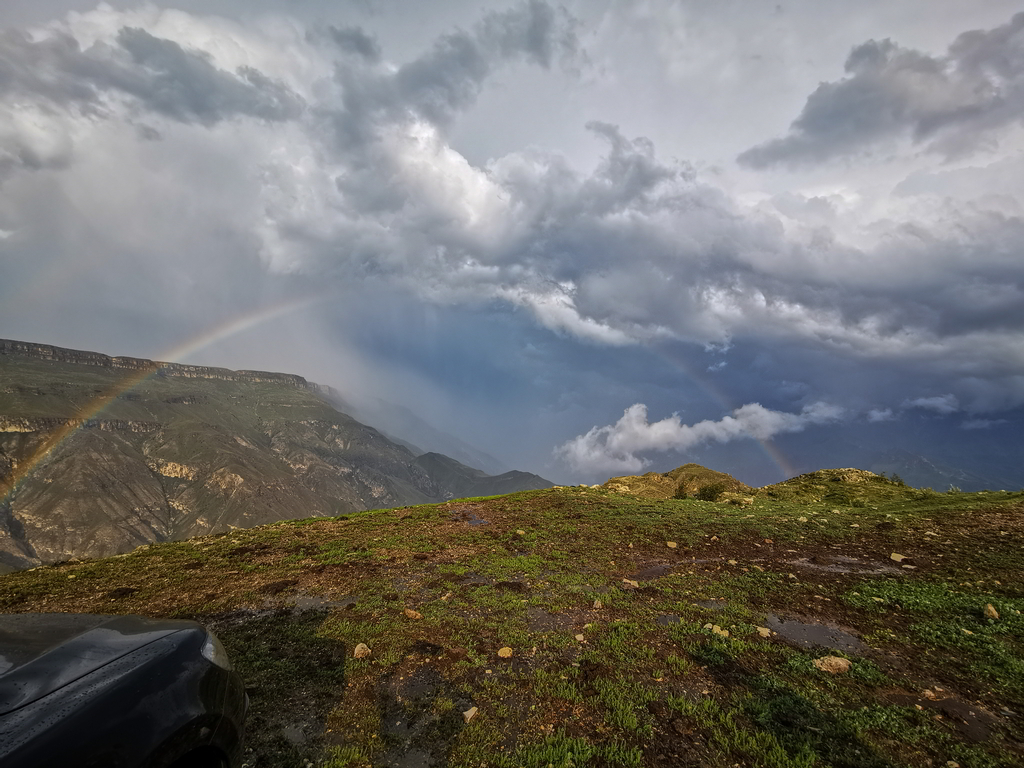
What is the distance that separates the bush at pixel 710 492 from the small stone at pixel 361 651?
28737 mm

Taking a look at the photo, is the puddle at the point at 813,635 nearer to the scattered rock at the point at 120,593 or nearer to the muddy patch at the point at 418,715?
the muddy patch at the point at 418,715

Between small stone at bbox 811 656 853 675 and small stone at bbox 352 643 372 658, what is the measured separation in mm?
8856

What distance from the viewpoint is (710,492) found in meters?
32.8

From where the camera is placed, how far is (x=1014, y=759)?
19.2 feet

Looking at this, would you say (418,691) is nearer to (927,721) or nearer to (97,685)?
(97,685)

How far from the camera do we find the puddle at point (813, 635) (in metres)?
9.12

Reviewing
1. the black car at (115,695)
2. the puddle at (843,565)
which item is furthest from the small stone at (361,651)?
the puddle at (843,565)

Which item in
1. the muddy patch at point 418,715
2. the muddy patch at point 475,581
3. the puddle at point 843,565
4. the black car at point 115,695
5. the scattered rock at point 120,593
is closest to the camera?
the black car at point 115,695

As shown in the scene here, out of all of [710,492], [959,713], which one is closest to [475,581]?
[959,713]

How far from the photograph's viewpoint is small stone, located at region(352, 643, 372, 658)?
339 inches

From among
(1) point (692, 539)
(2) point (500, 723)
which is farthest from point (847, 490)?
(2) point (500, 723)

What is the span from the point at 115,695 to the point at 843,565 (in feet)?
59.6

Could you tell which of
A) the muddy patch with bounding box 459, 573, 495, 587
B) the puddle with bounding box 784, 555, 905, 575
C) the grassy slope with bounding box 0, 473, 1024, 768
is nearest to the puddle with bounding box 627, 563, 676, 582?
the grassy slope with bounding box 0, 473, 1024, 768

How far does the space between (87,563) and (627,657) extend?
58.2ft
